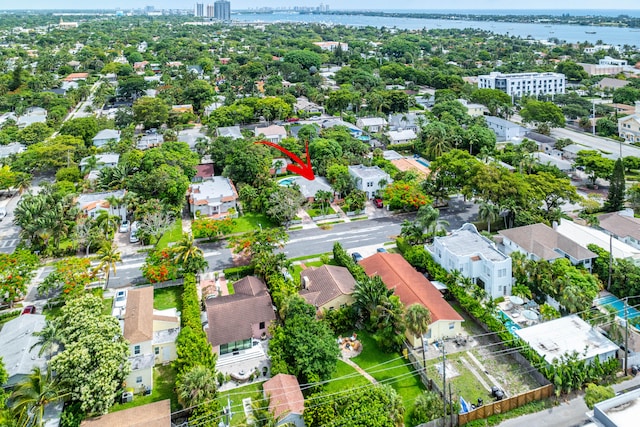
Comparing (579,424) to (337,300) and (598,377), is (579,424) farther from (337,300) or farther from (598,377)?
(337,300)

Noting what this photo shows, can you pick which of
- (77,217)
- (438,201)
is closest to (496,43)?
(438,201)

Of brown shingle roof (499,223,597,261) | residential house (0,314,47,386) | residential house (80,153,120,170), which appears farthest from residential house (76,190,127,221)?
brown shingle roof (499,223,597,261)

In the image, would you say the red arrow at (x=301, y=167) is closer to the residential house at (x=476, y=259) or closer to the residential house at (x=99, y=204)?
the residential house at (x=99, y=204)

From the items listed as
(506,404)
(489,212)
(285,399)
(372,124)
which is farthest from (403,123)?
(285,399)

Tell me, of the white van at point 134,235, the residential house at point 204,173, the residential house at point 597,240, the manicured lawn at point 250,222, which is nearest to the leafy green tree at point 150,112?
the residential house at point 204,173

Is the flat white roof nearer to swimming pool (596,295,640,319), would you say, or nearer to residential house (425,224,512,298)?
swimming pool (596,295,640,319)

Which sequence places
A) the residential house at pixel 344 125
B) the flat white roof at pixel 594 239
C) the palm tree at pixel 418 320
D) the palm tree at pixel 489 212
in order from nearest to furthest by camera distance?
the palm tree at pixel 418 320
the flat white roof at pixel 594 239
the palm tree at pixel 489 212
the residential house at pixel 344 125
